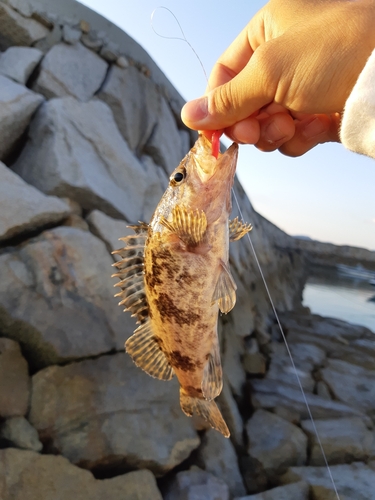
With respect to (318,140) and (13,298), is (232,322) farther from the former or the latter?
(318,140)

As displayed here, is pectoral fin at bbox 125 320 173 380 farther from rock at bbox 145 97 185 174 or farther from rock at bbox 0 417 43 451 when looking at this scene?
rock at bbox 145 97 185 174

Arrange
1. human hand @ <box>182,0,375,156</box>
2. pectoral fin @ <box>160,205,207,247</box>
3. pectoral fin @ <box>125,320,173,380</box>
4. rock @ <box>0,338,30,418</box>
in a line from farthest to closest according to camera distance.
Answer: rock @ <box>0,338,30,418</box>
pectoral fin @ <box>125,320,173,380</box>
pectoral fin @ <box>160,205,207,247</box>
human hand @ <box>182,0,375,156</box>

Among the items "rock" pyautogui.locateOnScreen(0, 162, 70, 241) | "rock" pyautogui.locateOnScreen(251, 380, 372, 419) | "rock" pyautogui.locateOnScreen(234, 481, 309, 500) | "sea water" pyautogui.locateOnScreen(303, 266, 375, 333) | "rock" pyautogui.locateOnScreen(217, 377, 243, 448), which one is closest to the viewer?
"rock" pyautogui.locateOnScreen(0, 162, 70, 241)

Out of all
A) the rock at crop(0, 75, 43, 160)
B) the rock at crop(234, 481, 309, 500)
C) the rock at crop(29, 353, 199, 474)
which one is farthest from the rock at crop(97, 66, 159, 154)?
the rock at crop(234, 481, 309, 500)

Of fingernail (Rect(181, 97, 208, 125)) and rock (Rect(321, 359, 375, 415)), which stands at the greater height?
fingernail (Rect(181, 97, 208, 125))

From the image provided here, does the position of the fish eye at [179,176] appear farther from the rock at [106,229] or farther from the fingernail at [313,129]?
the rock at [106,229]

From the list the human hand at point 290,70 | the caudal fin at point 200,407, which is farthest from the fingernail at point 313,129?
the caudal fin at point 200,407

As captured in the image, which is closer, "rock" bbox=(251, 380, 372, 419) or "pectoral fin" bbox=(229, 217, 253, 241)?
"pectoral fin" bbox=(229, 217, 253, 241)
